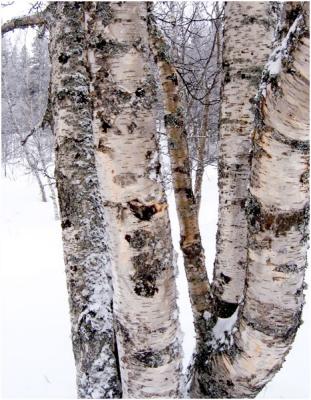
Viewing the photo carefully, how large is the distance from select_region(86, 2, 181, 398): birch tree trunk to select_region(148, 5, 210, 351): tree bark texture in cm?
67

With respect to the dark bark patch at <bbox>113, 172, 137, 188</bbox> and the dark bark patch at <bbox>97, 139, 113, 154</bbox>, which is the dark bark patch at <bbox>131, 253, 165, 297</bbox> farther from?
the dark bark patch at <bbox>97, 139, 113, 154</bbox>

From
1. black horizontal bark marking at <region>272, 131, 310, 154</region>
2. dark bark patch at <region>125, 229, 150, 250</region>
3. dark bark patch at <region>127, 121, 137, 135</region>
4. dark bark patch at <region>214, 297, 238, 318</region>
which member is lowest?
dark bark patch at <region>214, 297, 238, 318</region>

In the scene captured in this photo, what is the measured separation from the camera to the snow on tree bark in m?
2.15

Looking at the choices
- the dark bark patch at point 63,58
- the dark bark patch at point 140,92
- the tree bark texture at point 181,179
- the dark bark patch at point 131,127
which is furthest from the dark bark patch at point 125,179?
the dark bark patch at point 63,58

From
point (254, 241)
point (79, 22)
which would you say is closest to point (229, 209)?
point (254, 241)

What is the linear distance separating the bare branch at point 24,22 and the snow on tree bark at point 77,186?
506 millimetres

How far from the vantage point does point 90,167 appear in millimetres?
2199

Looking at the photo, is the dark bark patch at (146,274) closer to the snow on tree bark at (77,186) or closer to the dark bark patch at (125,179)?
the dark bark patch at (125,179)

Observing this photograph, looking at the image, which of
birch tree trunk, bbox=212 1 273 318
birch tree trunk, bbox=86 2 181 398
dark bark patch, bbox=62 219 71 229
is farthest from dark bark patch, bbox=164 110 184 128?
birch tree trunk, bbox=86 2 181 398

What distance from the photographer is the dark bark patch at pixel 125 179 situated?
133 cm

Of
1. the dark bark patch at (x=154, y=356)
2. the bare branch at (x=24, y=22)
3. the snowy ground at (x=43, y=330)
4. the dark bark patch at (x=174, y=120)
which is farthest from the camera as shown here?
the snowy ground at (x=43, y=330)

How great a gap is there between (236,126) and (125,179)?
861 millimetres

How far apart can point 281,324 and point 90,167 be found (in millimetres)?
1237

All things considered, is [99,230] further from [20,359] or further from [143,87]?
[20,359]
